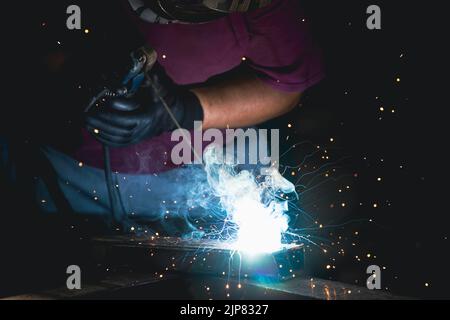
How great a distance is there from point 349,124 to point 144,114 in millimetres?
2214

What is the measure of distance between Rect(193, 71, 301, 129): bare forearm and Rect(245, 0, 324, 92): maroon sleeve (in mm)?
193

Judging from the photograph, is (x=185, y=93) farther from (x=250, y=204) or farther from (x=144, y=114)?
(x=250, y=204)

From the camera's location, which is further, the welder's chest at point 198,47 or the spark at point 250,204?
the welder's chest at point 198,47

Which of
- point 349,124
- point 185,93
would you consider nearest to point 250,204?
point 349,124

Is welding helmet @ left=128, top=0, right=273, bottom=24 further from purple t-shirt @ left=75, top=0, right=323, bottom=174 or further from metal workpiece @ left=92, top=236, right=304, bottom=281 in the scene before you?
metal workpiece @ left=92, top=236, right=304, bottom=281

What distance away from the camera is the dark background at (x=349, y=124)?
4.21 metres

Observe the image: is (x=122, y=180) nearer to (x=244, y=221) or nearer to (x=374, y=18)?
(x=244, y=221)

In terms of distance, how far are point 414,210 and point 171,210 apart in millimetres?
2548

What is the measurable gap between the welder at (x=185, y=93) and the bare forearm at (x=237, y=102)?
11 mm

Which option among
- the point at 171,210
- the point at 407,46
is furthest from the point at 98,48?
the point at 407,46

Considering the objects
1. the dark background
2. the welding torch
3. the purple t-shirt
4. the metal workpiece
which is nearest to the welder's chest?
the purple t-shirt

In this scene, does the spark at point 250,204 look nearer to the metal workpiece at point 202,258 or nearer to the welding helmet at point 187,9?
the metal workpiece at point 202,258

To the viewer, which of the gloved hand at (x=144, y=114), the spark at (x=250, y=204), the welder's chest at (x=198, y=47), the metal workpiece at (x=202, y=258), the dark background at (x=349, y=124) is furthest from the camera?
the welder's chest at (x=198, y=47)

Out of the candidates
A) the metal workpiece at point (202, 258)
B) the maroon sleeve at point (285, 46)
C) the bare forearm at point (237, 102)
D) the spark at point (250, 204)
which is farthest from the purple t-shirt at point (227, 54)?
the metal workpiece at point (202, 258)
